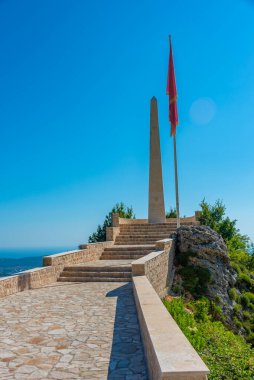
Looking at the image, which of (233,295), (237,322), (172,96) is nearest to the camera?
(237,322)

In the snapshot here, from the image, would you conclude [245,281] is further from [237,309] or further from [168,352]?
[168,352]

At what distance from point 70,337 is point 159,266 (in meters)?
6.84

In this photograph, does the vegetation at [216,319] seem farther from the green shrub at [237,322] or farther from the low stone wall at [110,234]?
the low stone wall at [110,234]

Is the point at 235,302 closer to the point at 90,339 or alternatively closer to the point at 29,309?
the point at 29,309

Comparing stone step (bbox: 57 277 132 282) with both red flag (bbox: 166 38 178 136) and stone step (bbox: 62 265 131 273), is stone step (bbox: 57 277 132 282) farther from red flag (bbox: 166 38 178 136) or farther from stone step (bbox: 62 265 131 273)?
red flag (bbox: 166 38 178 136)

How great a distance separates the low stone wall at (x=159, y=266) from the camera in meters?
10.2

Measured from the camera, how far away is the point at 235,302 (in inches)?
615

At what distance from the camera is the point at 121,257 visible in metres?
16.5

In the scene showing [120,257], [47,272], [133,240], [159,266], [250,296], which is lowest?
[250,296]

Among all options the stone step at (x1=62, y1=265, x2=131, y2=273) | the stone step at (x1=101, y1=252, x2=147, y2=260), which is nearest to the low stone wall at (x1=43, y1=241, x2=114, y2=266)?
the stone step at (x1=101, y1=252, x2=147, y2=260)

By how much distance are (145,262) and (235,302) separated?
7.22m

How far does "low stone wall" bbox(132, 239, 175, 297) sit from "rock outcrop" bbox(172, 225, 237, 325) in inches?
23.9

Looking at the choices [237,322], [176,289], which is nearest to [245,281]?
[237,322]

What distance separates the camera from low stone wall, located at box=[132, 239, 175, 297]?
10230 millimetres
